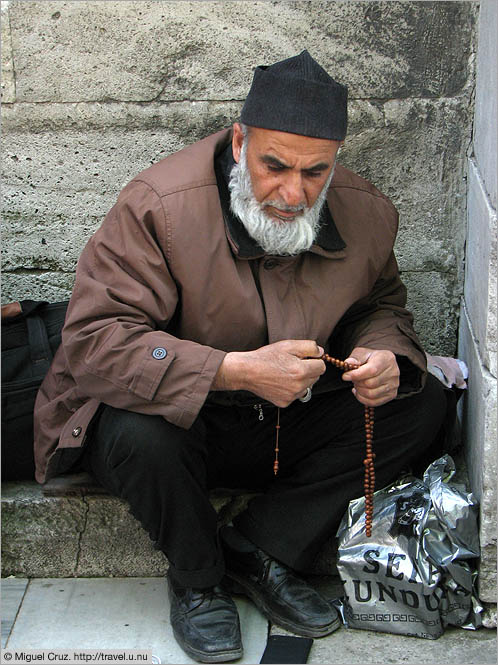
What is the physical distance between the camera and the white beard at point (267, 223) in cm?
280

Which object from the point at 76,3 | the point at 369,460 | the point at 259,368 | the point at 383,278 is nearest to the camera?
the point at 259,368

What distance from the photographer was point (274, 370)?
266 cm

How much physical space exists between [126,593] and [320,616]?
25.0 inches

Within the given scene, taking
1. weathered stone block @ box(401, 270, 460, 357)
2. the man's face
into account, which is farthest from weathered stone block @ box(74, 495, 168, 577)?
weathered stone block @ box(401, 270, 460, 357)

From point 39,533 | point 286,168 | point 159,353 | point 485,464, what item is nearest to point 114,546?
point 39,533

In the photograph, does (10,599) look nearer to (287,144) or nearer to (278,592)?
(278,592)

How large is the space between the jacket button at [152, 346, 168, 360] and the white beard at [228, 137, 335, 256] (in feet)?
1.49

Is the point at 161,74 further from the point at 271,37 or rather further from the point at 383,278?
the point at 383,278

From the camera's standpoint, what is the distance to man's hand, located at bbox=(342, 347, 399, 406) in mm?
2764

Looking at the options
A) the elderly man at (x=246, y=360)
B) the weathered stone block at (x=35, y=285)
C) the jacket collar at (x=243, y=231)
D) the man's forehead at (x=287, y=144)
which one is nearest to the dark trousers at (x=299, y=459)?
the elderly man at (x=246, y=360)

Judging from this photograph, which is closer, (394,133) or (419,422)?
(419,422)

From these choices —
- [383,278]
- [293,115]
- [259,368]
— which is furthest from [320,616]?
[293,115]

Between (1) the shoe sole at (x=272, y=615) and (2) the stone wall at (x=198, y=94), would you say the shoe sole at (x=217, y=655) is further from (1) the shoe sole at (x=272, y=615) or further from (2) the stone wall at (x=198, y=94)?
(2) the stone wall at (x=198, y=94)

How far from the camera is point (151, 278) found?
107 inches
